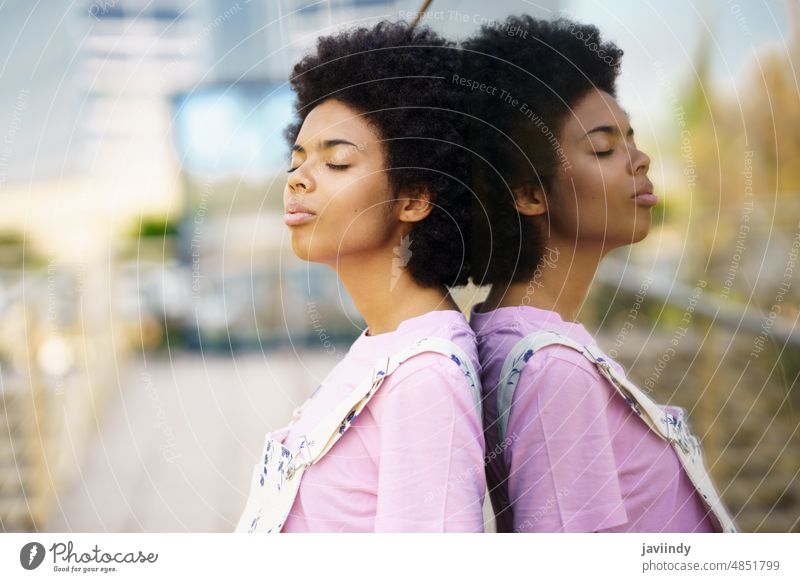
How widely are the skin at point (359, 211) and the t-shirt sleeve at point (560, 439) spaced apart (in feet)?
0.38

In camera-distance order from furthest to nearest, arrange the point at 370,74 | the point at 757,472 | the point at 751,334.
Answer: the point at 757,472
the point at 751,334
the point at 370,74

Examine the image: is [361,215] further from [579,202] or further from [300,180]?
[579,202]

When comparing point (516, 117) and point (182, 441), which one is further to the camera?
point (182, 441)

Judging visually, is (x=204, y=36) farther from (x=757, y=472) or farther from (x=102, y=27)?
(x=757, y=472)

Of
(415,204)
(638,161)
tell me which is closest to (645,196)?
(638,161)

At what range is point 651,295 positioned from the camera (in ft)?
3.02

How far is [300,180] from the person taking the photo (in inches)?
32.5

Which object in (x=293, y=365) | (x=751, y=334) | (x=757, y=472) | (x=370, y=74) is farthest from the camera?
(x=757, y=472)

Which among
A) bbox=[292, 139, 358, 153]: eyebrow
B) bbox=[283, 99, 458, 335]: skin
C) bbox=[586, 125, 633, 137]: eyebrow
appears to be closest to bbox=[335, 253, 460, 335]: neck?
bbox=[283, 99, 458, 335]: skin

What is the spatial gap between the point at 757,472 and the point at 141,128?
0.95m

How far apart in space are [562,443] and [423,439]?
150 mm

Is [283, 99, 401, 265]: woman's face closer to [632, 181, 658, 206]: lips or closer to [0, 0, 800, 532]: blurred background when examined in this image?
[0, 0, 800, 532]: blurred background

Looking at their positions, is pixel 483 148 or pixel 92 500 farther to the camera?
pixel 92 500

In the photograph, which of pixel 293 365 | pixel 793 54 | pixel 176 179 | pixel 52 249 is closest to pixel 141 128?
pixel 176 179
